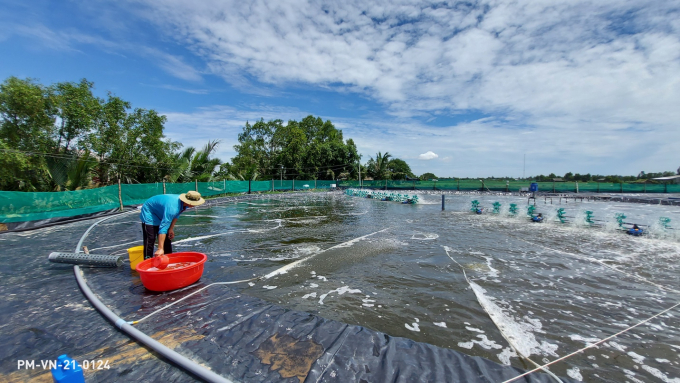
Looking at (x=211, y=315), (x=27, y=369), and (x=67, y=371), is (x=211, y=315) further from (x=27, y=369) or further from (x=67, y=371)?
A: (x=67, y=371)

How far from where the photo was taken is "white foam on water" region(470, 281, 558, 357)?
3162mm

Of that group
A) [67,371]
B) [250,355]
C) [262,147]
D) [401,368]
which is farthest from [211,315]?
[262,147]

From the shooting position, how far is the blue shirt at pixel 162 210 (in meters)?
4.45

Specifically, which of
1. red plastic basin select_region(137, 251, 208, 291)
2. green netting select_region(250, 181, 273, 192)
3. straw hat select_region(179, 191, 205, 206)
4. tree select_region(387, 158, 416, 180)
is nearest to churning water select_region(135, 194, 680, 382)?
red plastic basin select_region(137, 251, 208, 291)

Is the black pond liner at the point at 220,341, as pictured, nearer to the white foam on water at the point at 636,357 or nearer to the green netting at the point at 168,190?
the white foam on water at the point at 636,357

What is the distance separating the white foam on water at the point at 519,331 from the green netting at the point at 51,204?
13.9 m

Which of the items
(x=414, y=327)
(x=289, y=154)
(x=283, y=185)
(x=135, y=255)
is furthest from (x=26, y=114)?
(x=289, y=154)

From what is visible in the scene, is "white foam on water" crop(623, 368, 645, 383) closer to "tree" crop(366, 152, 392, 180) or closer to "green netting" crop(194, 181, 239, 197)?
"green netting" crop(194, 181, 239, 197)

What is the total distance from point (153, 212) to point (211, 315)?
240 cm

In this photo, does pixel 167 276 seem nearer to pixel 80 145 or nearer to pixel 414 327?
pixel 414 327

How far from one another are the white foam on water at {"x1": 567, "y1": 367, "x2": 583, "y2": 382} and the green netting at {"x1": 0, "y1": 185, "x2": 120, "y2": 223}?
572 inches

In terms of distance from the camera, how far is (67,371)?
5.01ft

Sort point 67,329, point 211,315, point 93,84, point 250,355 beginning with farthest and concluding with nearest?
point 93,84 → point 211,315 → point 67,329 → point 250,355

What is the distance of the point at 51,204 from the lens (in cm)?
1052
